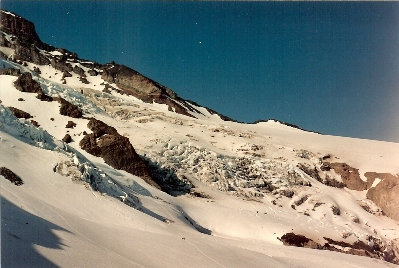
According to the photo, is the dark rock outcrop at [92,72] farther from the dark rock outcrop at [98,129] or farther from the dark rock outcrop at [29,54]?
the dark rock outcrop at [98,129]

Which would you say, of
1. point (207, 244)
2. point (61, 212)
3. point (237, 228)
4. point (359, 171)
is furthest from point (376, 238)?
point (61, 212)

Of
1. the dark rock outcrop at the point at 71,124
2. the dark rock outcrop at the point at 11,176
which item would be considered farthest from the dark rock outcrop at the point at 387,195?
the dark rock outcrop at the point at 11,176

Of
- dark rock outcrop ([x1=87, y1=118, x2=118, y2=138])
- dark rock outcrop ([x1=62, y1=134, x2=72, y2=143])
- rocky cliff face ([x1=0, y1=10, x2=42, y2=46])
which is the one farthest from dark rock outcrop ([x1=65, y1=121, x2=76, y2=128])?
rocky cliff face ([x1=0, y1=10, x2=42, y2=46])

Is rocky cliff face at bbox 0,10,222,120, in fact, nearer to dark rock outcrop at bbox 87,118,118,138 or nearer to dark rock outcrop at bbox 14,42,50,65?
dark rock outcrop at bbox 14,42,50,65

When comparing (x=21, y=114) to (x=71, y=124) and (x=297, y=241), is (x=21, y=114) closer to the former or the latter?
(x=71, y=124)

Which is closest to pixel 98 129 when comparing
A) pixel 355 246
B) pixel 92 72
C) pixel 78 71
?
pixel 355 246

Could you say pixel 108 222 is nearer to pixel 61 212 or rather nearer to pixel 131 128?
pixel 61 212
